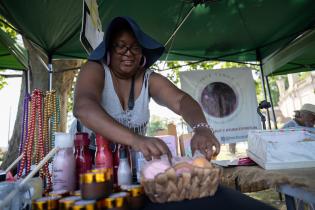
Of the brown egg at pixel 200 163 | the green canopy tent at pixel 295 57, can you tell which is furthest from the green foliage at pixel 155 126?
the green canopy tent at pixel 295 57

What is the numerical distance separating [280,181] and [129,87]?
834mm

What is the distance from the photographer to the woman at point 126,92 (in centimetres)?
93

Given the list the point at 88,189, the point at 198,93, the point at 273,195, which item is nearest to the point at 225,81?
the point at 198,93

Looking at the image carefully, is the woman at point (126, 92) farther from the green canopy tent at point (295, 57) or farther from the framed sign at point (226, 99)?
the green canopy tent at point (295, 57)

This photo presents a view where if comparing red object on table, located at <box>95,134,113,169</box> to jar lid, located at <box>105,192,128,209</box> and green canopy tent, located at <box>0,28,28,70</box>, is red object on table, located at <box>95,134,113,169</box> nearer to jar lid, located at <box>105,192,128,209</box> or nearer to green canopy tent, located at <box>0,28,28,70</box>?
jar lid, located at <box>105,192,128,209</box>

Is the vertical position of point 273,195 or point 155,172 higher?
point 155,172

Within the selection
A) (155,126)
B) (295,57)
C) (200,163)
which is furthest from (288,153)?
(155,126)

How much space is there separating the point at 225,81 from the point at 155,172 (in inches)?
141

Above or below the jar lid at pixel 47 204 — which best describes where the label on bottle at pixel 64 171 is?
above

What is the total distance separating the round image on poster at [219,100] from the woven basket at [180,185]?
130 inches

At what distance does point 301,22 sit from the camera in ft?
11.0

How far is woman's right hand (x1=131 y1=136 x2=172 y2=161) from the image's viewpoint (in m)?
0.78

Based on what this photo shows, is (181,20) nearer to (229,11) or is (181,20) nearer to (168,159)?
(229,11)

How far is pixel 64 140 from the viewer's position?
90 cm
